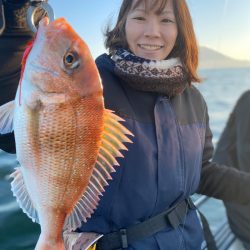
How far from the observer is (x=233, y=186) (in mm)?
2502

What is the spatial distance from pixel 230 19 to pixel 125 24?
1422mm

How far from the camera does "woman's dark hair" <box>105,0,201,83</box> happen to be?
215 centimetres

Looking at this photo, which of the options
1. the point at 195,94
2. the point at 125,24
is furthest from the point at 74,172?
the point at 195,94

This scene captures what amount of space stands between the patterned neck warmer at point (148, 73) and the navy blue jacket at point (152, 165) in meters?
0.05

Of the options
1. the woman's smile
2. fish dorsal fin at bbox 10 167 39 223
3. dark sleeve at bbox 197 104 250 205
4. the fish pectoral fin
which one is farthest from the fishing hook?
dark sleeve at bbox 197 104 250 205

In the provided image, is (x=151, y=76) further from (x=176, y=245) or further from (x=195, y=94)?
(x=176, y=245)

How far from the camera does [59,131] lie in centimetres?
130

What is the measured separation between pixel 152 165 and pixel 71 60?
2.85ft

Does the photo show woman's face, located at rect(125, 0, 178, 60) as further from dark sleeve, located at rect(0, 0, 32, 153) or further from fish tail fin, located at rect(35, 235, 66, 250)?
fish tail fin, located at rect(35, 235, 66, 250)

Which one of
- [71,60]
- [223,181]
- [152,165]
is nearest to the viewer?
[71,60]

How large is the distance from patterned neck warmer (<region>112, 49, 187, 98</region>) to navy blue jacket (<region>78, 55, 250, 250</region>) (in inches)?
1.9

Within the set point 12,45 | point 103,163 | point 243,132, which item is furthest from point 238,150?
point 12,45

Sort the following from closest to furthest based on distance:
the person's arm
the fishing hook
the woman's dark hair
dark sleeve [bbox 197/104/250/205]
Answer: the fishing hook, the woman's dark hair, dark sleeve [bbox 197/104/250/205], the person's arm

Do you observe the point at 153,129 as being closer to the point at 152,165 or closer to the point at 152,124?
the point at 152,124
